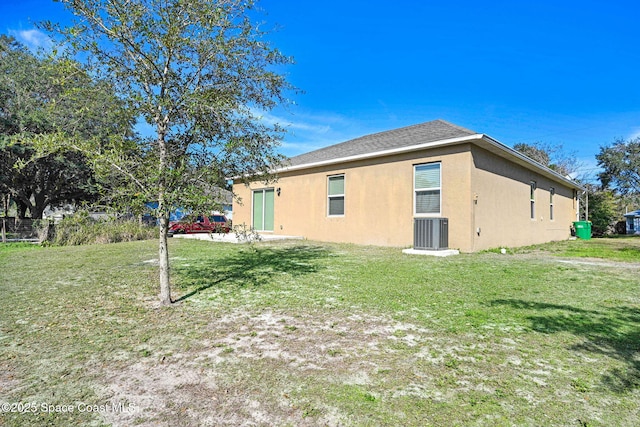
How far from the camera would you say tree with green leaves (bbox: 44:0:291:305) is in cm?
401

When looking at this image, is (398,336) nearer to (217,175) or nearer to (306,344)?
(306,344)

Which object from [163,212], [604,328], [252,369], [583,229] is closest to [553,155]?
[583,229]

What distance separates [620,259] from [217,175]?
9537 millimetres

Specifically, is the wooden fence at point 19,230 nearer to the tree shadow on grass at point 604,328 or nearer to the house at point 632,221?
the tree shadow on grass at point 604,328

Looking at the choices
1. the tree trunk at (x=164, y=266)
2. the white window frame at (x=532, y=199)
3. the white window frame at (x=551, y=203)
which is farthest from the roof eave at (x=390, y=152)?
the white window frame at (x=551, y=203)

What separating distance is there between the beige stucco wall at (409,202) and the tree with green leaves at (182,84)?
4.28 m

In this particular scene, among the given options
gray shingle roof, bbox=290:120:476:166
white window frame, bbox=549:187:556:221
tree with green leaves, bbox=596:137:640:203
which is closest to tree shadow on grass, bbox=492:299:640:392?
gray shingle roof, bbox=290:120:476:166

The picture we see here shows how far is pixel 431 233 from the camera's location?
901 centimetres

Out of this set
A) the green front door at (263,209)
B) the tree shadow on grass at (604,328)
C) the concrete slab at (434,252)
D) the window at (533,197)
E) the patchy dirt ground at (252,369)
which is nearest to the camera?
the patchy dirt ground at (252,369)

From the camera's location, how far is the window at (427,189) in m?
9.84

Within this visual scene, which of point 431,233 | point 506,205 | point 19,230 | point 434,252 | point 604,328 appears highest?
point 506,205

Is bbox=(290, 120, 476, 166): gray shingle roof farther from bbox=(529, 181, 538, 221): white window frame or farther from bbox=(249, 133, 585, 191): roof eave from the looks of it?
bbox=(529, 181, 538, 221): white window frame

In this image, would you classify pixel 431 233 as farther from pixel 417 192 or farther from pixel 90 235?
pixel 90 235

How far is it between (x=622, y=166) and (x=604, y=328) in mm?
29894
